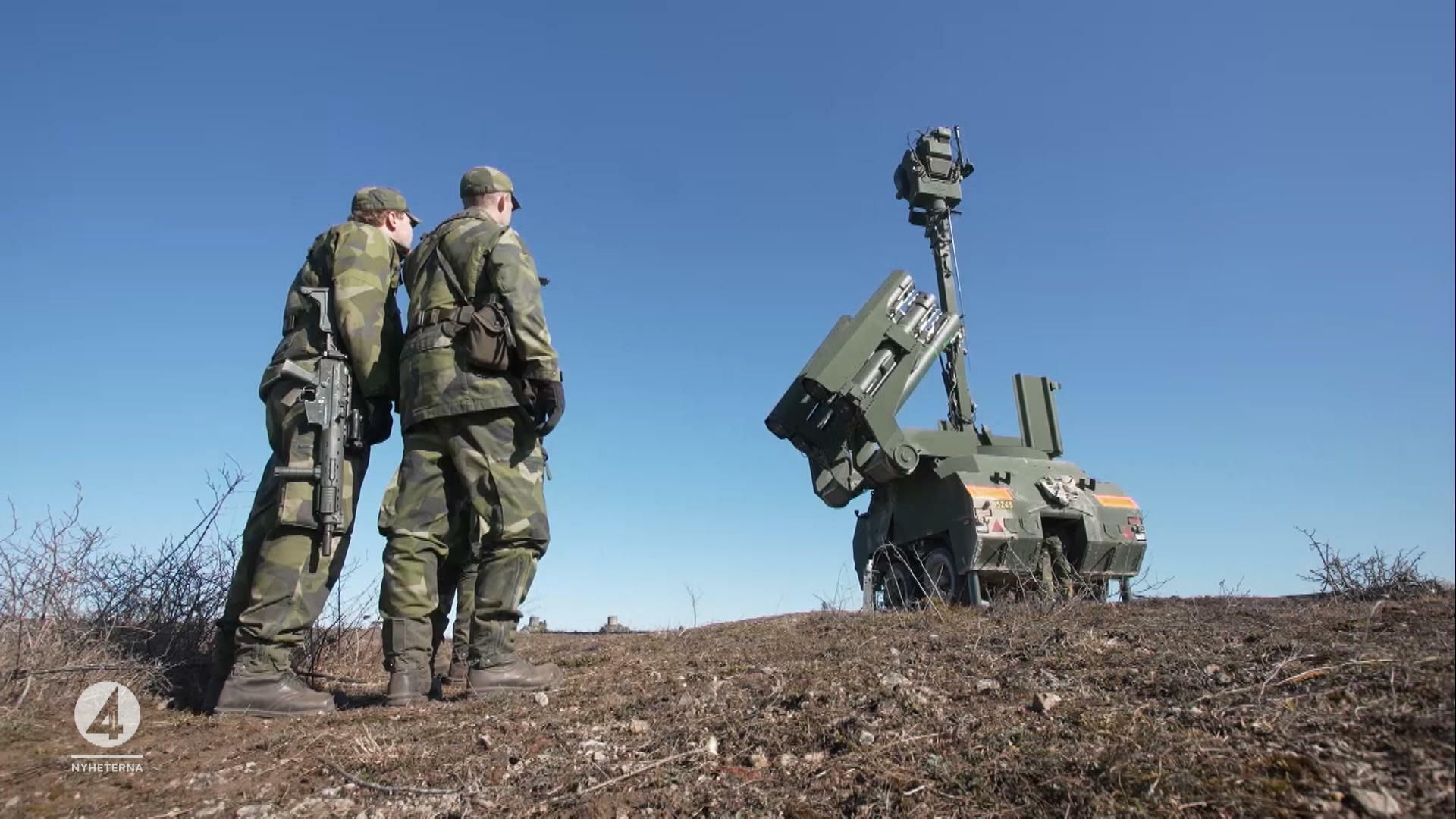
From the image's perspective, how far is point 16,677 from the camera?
141 inches

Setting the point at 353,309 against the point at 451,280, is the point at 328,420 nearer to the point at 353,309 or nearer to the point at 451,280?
the point at 353,309

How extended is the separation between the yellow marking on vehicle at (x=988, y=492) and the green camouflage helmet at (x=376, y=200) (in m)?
5.23

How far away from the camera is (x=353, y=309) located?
421 centimetres

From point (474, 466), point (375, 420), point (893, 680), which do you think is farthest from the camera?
point (375, 420)

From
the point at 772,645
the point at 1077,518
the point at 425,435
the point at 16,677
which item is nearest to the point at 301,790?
the point at 425,435

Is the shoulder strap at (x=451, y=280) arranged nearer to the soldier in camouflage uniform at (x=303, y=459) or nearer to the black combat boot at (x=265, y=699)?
the soldier in camouflage uniform at (x=303, y=459)

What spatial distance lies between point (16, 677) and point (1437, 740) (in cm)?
485

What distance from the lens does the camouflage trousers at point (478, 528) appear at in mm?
3771

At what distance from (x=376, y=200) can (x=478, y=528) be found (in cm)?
192

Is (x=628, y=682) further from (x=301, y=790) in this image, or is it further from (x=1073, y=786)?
(x=1073, y=786)

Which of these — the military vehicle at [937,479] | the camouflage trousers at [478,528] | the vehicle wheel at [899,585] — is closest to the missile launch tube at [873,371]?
the military vehicle at [937,479]

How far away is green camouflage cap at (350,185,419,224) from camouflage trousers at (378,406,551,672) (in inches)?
54.2

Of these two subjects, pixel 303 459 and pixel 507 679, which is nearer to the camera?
pixel 507 679

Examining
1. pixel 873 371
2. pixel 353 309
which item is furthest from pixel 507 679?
pixel 873 371
